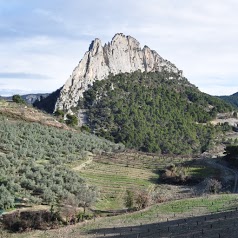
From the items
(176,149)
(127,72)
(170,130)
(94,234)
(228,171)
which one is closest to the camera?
(94,234)

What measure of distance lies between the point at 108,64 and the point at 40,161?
84001mm

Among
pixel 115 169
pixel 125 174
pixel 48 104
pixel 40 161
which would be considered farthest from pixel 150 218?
pixel 48 104

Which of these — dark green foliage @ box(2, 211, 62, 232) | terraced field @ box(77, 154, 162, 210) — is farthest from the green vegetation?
terraced field @ box(77, 154, 162, 210)

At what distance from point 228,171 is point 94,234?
2918cm

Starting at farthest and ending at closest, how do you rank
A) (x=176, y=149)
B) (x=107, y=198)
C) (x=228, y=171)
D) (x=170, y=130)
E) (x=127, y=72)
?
(x=127, y=72) → (x=170, y=130) → (x=176, y=149) → (x=228, y=171) → (x=107, y=198)

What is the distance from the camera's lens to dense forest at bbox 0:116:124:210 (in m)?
31.7

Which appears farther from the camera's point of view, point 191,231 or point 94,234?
point 94,234

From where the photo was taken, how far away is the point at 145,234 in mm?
23297

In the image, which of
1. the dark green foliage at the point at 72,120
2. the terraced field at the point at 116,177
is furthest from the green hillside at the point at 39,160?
the dark green foliage at the point at 72,120

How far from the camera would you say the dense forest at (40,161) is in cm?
3166

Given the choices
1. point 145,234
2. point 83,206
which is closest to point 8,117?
point 83,206

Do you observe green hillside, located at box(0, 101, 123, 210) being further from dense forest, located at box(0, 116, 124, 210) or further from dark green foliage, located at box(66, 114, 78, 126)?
dark green foliage, located at box(66, 114, 78, 126)

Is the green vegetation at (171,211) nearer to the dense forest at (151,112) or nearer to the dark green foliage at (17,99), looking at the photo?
the dense forest at (151,112)

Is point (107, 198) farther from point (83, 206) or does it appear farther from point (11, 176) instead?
point (11, 176)
